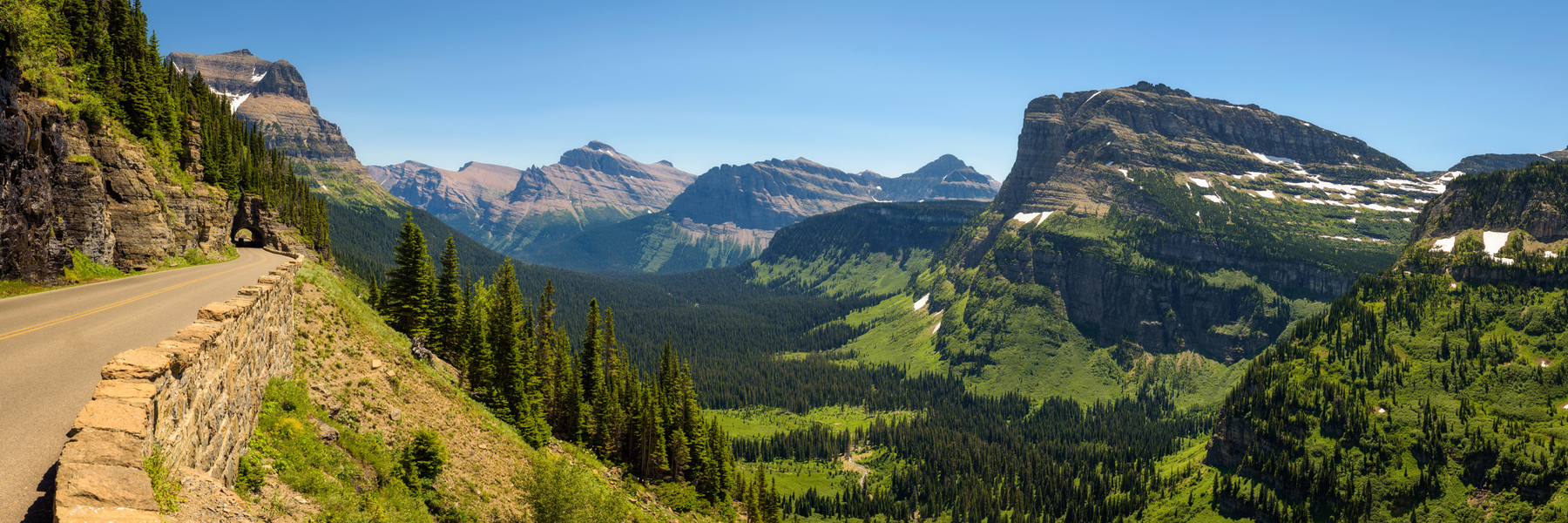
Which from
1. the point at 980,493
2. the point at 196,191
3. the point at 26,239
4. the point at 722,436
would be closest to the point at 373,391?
the point at 26,239

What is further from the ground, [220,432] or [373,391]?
[220,432]

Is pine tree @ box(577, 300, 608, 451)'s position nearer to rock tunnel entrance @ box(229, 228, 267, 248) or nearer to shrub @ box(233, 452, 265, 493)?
rock tunnel entrance @ box(229, 228, 267, 248)

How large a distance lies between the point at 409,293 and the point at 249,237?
35.2 m

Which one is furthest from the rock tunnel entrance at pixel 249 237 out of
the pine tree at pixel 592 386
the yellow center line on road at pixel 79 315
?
the yellow center line on road at pixel 79 315

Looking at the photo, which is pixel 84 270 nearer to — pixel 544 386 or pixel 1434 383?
pixel 544 386

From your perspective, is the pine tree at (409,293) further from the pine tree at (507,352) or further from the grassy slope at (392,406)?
the grassy slope at (392,406)

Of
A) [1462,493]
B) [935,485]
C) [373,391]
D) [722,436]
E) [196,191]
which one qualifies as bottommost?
[935,485]

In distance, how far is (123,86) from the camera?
64.6 meters

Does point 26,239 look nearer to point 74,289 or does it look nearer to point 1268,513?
point 74,289

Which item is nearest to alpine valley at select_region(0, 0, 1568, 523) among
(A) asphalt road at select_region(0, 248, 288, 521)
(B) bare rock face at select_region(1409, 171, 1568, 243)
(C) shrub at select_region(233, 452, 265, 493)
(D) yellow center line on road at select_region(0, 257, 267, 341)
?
(C) shrub at select_region(233, 452, 265, 493)

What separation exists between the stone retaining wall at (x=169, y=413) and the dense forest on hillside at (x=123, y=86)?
121 feet

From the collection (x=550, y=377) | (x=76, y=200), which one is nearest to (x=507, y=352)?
(x=550, y=377)

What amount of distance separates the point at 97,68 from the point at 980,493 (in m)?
177

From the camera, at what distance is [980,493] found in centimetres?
17650
